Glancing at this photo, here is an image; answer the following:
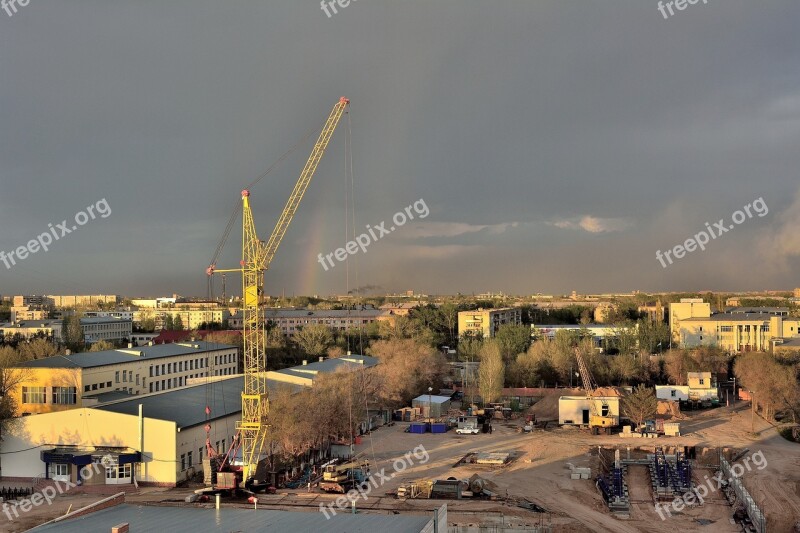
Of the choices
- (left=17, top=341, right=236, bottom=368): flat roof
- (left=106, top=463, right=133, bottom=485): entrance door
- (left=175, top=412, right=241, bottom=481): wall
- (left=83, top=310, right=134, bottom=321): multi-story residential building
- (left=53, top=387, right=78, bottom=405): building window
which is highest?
(left=83, top=310, right=134, bottom=321): multi-story residential building

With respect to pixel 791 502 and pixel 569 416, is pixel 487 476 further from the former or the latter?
pixel 569 416

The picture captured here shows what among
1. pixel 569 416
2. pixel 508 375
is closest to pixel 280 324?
pixel 508 375

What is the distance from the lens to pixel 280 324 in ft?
353

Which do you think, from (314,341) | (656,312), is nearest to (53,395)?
(314,341)

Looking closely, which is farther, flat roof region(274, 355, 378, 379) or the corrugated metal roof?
flat roof region(274, 355, 378, 379)

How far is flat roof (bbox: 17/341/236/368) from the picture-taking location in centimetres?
3731

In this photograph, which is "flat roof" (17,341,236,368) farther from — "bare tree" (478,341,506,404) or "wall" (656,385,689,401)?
"wall" (656,385,689,401)

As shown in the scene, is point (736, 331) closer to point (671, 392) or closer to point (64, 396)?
point (671, 392)

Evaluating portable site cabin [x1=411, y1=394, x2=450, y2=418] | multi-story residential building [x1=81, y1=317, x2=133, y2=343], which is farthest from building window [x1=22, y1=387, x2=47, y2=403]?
multi-story residential building [x1=81, y1=317, x2=133, y2=343]

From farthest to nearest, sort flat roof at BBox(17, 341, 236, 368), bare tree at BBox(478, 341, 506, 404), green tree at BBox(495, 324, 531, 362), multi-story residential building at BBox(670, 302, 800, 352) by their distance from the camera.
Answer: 1. multi-story residential building at BBox(670, 302, 800, 352)
2. green tree at BBox(495, 324, 531, 362)
3. bare tree at BBox(478, 341, 506, 404)
4. flat roof at BBox(17, 341, 236, 368)

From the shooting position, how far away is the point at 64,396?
3694 centimetres

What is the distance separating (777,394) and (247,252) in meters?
32.1

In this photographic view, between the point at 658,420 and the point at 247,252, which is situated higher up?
the point at 247,252

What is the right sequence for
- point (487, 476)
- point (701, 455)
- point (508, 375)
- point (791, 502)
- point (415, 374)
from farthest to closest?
point (508, 375)
point (415, 374)
point (701, 455)
point (487, 476)
point (791, 502)
